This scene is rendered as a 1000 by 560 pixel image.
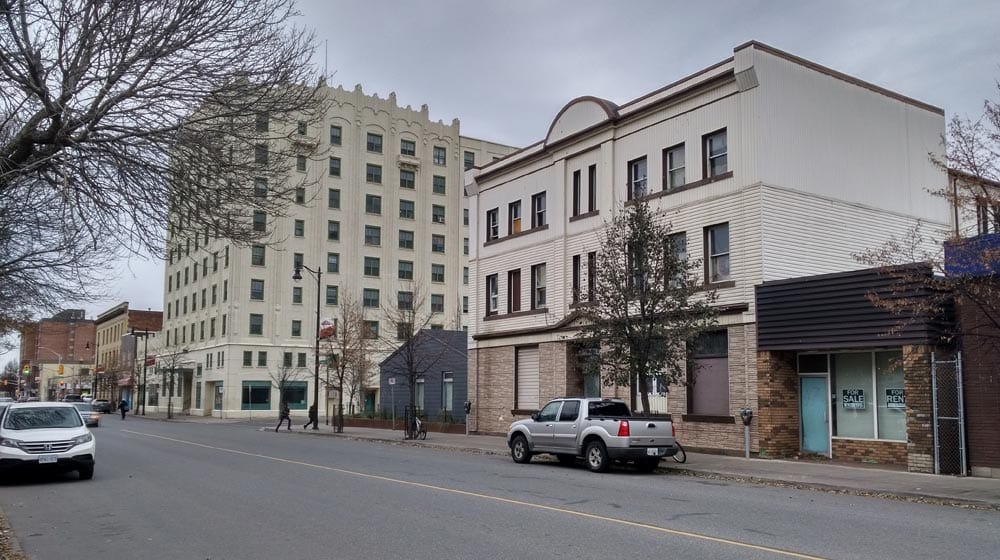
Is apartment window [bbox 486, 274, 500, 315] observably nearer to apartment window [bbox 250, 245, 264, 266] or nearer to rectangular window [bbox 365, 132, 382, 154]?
apartment window [bbox 250, 245, 264, 266]

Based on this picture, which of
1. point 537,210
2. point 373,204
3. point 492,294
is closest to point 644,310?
point 537,210

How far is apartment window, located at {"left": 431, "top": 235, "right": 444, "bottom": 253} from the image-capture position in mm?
72562

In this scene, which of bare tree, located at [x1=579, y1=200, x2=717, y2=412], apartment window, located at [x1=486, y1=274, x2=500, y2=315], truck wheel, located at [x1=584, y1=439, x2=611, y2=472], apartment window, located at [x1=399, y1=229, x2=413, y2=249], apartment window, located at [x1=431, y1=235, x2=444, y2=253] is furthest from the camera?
apartment window, located at [x1=431, y1=235, x2=444, y2=253]

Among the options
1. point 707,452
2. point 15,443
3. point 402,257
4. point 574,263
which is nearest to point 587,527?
point 15,443

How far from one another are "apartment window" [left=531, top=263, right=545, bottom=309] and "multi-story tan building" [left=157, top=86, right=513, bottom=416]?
2854 cm

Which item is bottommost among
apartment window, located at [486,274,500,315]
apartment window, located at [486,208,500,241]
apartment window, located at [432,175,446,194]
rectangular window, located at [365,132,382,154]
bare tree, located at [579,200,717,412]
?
bare tree, located at [579,200,717,412]

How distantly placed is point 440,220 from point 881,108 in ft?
165

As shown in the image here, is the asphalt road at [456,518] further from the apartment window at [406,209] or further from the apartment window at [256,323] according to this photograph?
the apartment window at [406,209]

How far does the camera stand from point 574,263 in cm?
2938

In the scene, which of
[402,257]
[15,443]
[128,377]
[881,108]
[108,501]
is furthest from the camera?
[128,377]

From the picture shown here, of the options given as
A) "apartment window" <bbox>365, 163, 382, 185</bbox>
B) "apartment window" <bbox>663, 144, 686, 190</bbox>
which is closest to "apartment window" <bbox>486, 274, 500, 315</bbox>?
"apartment window" <bbox>663, 144, 686, 190</bbox>

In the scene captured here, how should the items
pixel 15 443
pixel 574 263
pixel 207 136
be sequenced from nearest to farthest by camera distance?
pixel 207 136
pixel 15 443
pixel 574 263

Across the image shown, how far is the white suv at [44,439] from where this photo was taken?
627 inches

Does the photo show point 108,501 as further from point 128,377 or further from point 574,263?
point 128,377
